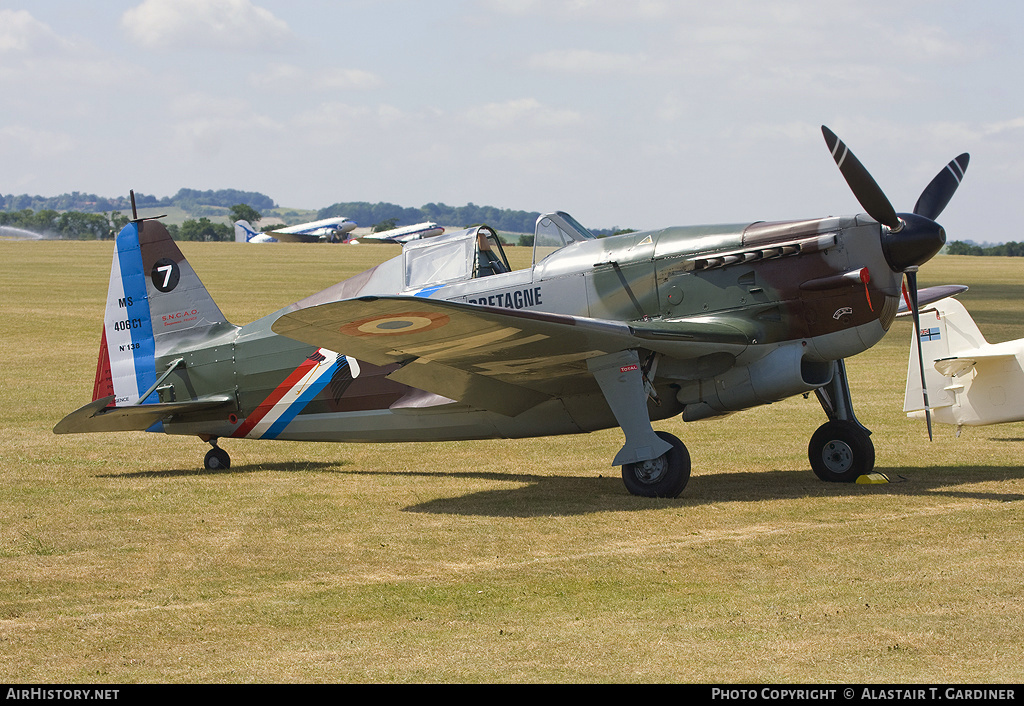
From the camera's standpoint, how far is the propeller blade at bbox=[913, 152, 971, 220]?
33.7 ft

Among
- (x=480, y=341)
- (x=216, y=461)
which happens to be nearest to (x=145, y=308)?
(x=216, y=461)

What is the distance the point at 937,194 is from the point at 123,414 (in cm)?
877

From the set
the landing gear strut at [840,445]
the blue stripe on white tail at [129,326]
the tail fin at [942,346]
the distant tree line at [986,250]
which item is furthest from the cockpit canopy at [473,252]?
the distant tree line at [986,250]

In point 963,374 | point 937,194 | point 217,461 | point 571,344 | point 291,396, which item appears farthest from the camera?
point 963,374

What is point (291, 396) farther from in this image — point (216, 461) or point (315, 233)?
point (315, 233)

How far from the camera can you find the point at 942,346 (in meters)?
12.5

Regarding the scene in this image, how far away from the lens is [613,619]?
5.82m

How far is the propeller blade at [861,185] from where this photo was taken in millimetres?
9266

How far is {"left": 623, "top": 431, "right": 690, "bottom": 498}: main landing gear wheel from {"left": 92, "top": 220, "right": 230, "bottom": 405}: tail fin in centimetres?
558

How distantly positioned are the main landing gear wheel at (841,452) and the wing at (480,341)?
1779mm

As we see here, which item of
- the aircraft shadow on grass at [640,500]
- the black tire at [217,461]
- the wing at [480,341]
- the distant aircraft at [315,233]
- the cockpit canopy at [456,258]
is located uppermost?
the distant aircraft at [315,233]

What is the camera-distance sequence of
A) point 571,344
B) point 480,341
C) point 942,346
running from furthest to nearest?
point 942,346
point 571,344
point 480,341

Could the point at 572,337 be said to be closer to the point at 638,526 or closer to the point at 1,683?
the point at 638,526

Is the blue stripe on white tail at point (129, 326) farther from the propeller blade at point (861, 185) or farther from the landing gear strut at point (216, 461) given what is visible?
the propeller blade at point (861, 185)
